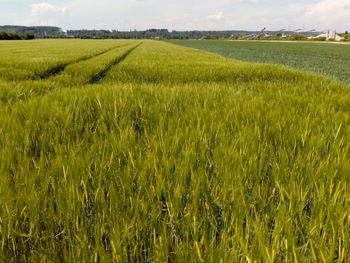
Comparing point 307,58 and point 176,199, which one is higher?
point 307,58

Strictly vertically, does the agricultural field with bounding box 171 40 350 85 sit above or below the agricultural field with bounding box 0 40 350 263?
above

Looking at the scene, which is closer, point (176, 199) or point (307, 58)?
point (176, 199)

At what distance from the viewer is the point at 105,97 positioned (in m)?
2.28

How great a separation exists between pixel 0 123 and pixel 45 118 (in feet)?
0.87

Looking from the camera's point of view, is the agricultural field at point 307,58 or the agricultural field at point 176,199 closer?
the agricultural field at point 176,199

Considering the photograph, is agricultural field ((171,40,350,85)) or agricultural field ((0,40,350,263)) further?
agricultural field ((171,40,350,85))

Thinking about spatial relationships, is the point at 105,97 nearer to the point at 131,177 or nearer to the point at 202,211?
the point at 131,177

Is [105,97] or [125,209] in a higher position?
[105,97]

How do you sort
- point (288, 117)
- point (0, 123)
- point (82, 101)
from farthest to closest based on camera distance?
point (82, 101)
point (288, 117)
point (0, 123)

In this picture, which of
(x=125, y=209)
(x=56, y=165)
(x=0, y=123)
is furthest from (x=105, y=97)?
(x=125, y=209)

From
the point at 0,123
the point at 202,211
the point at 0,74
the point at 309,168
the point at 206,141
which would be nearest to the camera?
the point at 202,211

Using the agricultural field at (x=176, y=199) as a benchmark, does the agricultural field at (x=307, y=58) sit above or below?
above

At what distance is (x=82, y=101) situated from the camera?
209 cm

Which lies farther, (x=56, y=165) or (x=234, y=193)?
(x=56, y=165)
